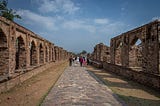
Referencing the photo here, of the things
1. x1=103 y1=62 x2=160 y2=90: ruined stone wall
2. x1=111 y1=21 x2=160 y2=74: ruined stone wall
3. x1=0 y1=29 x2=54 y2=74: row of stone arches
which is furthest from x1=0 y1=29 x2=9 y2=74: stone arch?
x1=111 y1=21 x2=160 y2=74: ruined stone wall

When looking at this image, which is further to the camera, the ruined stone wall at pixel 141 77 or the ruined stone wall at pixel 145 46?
the ruined stone wall at pixel 145 46

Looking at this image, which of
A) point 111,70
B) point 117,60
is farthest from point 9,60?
point 117,60

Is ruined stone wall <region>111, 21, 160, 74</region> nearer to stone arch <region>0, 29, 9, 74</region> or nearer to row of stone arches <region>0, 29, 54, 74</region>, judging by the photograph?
row of stone arches <region>0, 29, 54, 74</region>

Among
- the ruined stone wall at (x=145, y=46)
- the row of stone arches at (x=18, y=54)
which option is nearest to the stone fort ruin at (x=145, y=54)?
the ruined stone wall at (x=145, y=46)

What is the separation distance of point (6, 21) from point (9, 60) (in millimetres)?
2129

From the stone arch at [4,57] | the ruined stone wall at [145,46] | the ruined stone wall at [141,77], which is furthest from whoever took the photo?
the ruined stone wall at [145,46]

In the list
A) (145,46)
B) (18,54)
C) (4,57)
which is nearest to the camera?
(4,57)

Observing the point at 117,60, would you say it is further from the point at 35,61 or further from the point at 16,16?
the point at 16,16

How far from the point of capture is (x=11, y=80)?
968cm

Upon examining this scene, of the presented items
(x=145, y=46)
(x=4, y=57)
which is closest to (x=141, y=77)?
(x=145, y=46)

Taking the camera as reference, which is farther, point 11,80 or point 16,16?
point 16,16

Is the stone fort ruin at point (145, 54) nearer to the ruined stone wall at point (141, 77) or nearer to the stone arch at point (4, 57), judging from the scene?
the ruined stone wall at point (141, 77)

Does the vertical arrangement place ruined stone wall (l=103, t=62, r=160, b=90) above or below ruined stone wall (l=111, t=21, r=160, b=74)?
below

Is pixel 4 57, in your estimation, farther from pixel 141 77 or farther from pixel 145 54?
pixel 145 54
